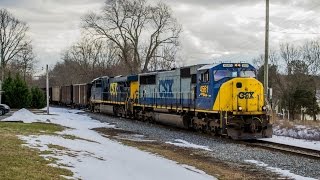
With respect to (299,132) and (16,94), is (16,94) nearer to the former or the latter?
(16,94)

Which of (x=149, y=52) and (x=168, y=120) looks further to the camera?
(x=149, y=52)

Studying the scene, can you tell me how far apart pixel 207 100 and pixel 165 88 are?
271 inches

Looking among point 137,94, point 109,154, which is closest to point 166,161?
point 109,154

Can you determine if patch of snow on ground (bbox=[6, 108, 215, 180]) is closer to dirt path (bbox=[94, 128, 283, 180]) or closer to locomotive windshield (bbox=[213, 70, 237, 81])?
dirt path (bbox=[94, 128, 283, 180])

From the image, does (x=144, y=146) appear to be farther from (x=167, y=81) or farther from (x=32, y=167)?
(x=167, y=81)

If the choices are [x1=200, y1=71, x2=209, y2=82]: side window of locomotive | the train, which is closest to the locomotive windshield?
the train

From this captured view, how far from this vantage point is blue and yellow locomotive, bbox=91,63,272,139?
20.2 metres

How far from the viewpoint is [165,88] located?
2825cm

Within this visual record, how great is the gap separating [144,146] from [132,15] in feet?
169

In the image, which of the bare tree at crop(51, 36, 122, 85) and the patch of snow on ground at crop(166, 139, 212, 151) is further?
the bare tree at crop(51, 36, 122, 85)

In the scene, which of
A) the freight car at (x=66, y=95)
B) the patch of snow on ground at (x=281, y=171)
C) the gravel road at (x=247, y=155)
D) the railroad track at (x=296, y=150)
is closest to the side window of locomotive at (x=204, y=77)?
the gravel road at (x=247, y=155)

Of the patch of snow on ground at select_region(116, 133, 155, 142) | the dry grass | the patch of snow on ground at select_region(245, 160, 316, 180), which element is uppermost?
the dry grass

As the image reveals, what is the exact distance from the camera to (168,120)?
27391mm

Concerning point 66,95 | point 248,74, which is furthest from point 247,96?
point 66,95
